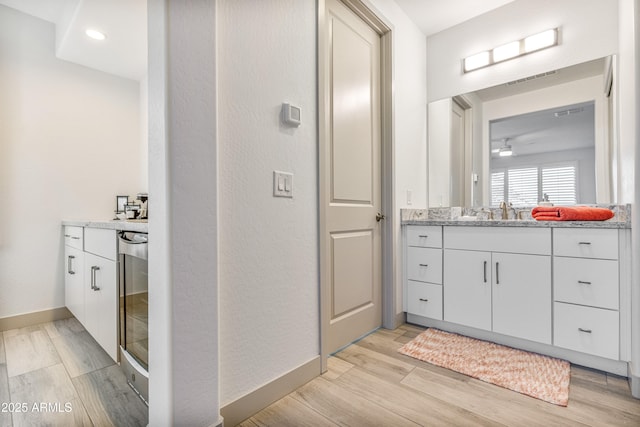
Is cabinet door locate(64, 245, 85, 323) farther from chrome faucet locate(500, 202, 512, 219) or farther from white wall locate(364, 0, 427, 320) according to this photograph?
chrome faucet locate(500, 202, 512, 219)

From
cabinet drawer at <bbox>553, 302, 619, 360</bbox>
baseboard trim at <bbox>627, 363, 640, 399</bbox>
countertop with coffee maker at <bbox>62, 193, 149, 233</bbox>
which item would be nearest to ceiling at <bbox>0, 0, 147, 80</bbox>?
countertop with coffee maker at <bbox>62, 193, 149, 233</bbox>

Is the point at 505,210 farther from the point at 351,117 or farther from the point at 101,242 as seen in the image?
the point at 101,242

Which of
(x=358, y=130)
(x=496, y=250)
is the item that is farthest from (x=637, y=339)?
(x=358, y=130)

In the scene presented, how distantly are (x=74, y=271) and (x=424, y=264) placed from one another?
2.65 meters

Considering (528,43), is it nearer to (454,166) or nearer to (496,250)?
(454,166)

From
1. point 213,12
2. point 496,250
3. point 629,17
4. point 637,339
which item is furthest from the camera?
point 496,250

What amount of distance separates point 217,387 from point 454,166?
242cm

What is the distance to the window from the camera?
213 centimetres

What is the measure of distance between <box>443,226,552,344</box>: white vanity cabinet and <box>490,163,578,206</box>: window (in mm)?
561

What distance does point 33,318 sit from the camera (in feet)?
8.05

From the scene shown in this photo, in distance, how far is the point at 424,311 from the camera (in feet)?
7.56

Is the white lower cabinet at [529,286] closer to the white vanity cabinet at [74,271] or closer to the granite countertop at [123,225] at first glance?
the granite countertop at [123,225]

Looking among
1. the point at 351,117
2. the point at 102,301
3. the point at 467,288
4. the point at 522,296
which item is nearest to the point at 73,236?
the point at 102,301

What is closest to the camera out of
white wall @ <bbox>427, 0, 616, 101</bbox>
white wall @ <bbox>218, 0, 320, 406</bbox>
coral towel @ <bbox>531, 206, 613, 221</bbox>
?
white wall @ <bbox>218, 0, 320, 406</bbox>
